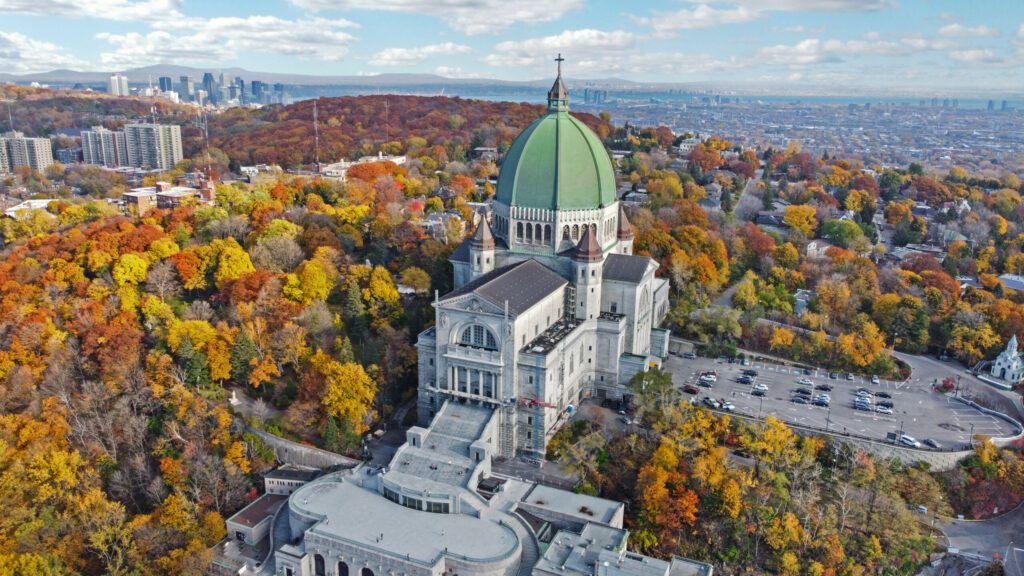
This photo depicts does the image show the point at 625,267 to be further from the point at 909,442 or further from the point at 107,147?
the point at 107,147

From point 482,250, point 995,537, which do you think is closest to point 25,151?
point 482,250

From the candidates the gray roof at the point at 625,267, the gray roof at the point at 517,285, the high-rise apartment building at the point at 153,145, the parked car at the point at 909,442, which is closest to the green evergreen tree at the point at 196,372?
the gray roof at the point at 517,285

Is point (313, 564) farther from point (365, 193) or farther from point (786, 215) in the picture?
point (786, 215)

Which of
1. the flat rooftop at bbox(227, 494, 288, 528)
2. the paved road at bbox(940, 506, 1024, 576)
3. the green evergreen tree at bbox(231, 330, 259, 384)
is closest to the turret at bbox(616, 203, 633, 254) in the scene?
the paved road at bbox(940, 506, 1024, 576)

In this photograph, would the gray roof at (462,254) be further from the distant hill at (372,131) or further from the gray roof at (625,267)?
the distant hill at (372,131)

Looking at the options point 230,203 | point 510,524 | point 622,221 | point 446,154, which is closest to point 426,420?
point 510,524

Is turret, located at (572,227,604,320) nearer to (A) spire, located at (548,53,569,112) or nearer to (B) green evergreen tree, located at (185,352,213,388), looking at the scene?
(A) spire, located at (548,53,569,112)
